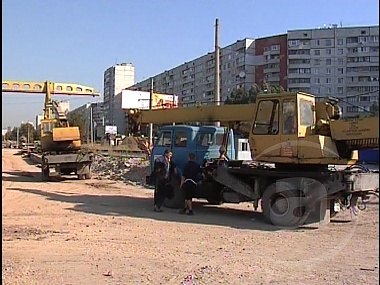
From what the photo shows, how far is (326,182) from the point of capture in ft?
25.6

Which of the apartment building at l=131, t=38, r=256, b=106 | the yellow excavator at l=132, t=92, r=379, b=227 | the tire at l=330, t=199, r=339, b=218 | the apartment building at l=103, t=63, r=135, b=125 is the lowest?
the tire at l=330, t=199, r=339, b=218

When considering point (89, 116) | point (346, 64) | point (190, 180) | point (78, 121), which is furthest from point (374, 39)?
point (78, 121)

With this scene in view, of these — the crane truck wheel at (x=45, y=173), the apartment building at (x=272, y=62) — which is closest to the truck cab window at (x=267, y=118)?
the apartment building at (x=272, y=62)

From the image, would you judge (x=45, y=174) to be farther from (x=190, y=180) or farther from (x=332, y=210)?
(x=332, y=210)

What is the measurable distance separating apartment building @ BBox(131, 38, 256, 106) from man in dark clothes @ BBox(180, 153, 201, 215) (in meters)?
2.53

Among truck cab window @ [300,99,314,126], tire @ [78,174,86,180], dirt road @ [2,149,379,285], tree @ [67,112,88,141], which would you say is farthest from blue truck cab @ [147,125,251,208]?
tree @ [67,112,88,141]

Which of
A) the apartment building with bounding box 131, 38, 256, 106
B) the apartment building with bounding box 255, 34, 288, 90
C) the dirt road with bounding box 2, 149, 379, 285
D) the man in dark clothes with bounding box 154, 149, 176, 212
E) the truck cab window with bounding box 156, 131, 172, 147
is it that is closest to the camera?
the dirt road with bounding box 2, 149, 379, 285

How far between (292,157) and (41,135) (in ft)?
40.0

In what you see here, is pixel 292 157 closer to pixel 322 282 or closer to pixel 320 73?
pixel 320 73

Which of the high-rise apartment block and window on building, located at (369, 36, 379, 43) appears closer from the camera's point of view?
window on building, located at (369, 36, 379, 43)

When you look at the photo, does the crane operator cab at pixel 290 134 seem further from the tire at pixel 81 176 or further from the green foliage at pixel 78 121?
the green foliage at pixel 78 121

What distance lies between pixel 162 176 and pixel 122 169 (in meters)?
9.74

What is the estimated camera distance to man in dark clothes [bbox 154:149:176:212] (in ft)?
33.9

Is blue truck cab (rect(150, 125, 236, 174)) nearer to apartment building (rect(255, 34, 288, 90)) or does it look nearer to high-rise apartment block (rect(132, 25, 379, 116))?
apartment building (rect(255, 34, 288, 90))
